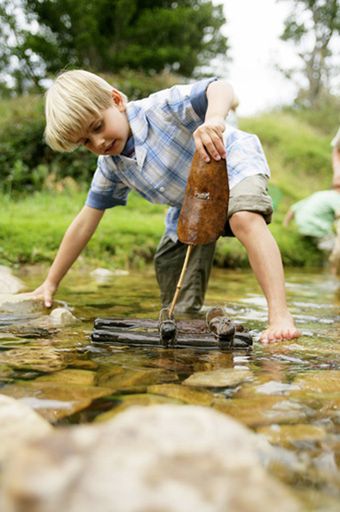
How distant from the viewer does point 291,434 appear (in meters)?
1.40

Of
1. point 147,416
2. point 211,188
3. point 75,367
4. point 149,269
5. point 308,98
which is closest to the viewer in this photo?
point 147,416

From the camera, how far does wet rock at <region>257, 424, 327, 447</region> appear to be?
136 centimetres

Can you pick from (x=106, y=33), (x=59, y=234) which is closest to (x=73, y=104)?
(x=59, y=234)

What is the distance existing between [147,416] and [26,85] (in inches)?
675

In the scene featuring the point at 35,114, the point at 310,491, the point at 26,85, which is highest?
the point at 26,85

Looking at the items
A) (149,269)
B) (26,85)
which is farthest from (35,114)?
(26,85)

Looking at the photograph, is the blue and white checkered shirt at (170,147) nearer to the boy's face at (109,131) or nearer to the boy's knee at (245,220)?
the boy's face at (109,131)

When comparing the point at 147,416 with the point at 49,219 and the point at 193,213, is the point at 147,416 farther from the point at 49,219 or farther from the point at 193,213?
the point at 49,219

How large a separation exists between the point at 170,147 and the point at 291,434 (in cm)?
206

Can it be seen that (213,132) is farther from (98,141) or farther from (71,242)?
(71,242)

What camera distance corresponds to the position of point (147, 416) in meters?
0.97

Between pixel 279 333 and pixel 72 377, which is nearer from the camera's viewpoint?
pixel 72 377

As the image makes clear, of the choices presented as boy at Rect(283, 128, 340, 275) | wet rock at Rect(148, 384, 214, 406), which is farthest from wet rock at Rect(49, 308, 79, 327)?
boy at Rect(283, 128, 340, 275)

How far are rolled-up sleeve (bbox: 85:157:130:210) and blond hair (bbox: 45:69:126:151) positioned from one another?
0.44m
